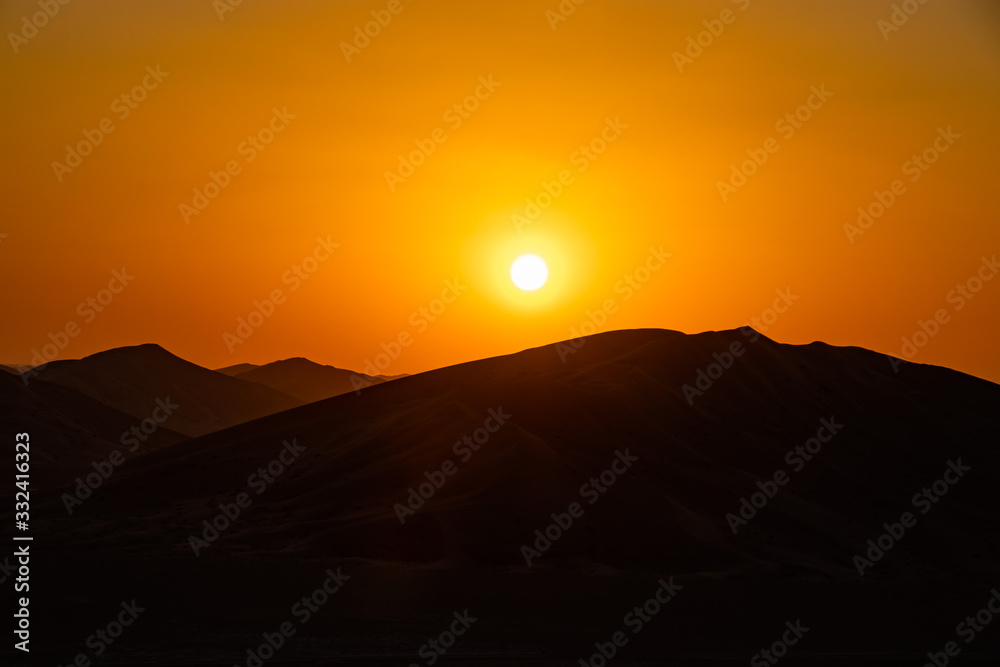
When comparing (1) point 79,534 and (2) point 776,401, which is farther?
(2) point 776,401

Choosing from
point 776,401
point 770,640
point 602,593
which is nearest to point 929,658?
point 770,640

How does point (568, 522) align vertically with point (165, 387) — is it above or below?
above

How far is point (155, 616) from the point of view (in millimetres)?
25062

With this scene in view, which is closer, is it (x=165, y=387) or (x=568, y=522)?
(x=568, y=522)

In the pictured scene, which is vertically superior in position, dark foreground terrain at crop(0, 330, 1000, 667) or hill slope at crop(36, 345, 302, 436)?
dark foreground terrain at crop(0, 330, 1000, 667)

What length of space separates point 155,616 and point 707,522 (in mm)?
21203

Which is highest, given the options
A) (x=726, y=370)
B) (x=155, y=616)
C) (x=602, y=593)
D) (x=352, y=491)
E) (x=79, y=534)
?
(x=726, y=370)

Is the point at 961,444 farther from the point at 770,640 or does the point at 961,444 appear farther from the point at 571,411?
the point at 770,640

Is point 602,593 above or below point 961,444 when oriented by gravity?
below

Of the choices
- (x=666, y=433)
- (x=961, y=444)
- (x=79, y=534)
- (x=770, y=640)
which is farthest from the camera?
(x=961, y=444)

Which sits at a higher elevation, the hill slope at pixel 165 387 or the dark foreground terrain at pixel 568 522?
the dark foreground terrain at pixel 568 522

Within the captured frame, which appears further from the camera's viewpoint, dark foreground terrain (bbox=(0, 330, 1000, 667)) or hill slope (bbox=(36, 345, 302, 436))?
hill slope (bbox=(36, 345, 302, 436))

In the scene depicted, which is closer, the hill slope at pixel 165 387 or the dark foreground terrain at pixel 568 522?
the dark foreground terrain at pixel 568 522

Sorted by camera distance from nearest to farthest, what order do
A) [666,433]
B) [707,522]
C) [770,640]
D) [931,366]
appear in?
[770,640], [707,522], [666,433], [931,366]
